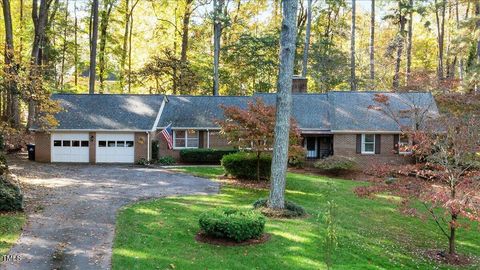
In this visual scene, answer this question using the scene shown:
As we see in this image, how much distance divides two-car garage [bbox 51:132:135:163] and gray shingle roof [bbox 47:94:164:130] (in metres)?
0.56

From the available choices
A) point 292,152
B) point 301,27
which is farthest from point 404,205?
point 301,27

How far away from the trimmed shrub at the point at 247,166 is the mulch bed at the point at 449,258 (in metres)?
9.37

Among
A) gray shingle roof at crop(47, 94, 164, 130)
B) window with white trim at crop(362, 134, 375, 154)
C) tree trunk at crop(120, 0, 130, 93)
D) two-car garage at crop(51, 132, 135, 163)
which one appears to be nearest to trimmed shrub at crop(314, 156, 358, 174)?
window with white trim at crop(362, 134, 375, 154)

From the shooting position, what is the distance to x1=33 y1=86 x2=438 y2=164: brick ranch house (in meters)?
25.2

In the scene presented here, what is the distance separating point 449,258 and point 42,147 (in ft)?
76.3

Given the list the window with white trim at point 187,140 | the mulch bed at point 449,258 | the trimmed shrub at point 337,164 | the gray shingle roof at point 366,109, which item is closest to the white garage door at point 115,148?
the window with white trim at point 187,140

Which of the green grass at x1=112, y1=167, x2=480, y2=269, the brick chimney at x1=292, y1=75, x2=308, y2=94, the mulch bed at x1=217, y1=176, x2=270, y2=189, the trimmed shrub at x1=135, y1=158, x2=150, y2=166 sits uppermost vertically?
the brick chimney at x1=292, y1=75, x2=308, y2=94

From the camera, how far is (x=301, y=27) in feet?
129

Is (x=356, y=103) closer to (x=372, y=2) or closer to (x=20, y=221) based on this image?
(x=372, y=2)

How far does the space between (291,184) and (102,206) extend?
341 inches

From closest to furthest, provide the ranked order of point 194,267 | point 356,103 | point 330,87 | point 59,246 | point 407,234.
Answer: point 194,267
point 59,246
point 407,234
point 356,103
point 330,87

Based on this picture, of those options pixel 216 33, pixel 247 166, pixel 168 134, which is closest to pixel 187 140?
pixel 168 134

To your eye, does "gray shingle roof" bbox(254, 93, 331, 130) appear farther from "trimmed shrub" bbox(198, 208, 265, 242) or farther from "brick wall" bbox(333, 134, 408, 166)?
"trimmed shrub" bbox(198, 208, 265, 242)

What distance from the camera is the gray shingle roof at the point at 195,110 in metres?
27.3
